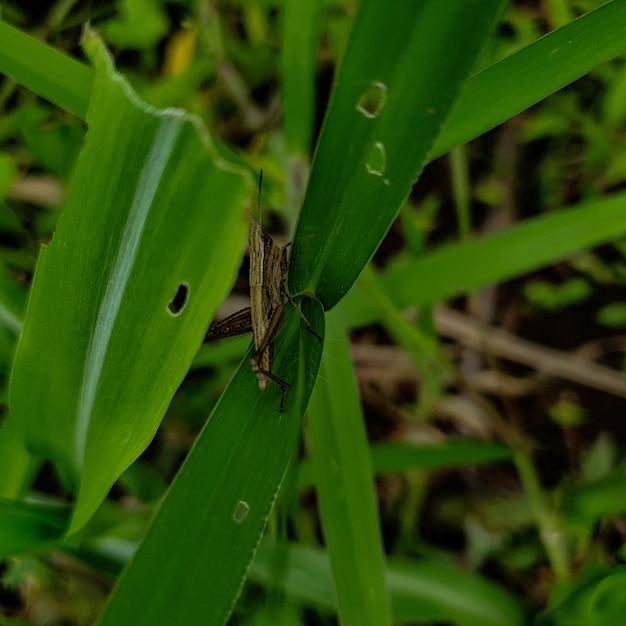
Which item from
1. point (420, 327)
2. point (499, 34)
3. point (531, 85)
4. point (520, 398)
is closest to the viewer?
point (531, 85)

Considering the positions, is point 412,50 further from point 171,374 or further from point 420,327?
point 420,327

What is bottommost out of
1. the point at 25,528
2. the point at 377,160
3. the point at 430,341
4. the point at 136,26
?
the point at 25,528

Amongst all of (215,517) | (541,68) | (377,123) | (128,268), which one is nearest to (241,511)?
(215,517)

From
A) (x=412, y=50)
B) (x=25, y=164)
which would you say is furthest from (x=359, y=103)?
(x=25, y=164)

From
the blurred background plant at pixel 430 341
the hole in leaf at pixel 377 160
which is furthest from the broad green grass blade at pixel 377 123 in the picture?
the blurred background plant at pixel 430 341

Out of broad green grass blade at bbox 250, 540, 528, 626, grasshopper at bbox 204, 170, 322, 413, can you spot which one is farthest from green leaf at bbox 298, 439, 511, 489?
grasshopper at bbox 204, 170, 322, 413

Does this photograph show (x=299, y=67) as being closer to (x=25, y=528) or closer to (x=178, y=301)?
(x=178, y=301)
